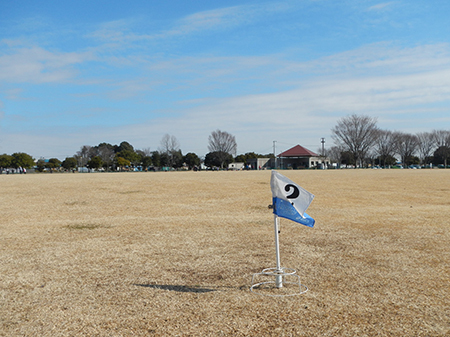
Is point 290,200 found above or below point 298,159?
below

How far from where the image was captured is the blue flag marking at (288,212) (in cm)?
459

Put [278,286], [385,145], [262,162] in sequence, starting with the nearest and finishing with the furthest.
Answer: [278,286] → [385,145] → [262,162]

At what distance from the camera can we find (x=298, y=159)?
356 feet

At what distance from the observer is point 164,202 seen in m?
15.9

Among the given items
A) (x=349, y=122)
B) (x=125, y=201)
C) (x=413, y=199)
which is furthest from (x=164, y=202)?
(x=349, y=122)

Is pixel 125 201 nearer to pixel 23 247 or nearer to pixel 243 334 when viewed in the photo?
pixel 23 247

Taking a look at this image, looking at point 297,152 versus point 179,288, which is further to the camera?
point 297,152

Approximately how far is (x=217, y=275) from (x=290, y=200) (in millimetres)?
1700

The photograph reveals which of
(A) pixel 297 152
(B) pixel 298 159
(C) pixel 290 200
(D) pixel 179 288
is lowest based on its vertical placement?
(D) pixel 179 288

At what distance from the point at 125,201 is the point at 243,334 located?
13426 millimetres

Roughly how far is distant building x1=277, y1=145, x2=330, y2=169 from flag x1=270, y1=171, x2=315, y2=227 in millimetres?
103135

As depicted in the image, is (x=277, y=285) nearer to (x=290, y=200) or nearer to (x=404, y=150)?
(x=290, y=200)

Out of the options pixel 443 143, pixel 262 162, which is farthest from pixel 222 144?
pixel 443 143

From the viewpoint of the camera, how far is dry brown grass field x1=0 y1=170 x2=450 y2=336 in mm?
3854
